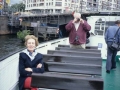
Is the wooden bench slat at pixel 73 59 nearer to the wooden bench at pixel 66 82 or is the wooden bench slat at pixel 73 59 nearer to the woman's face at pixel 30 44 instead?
the woman's face at pixel 30 44

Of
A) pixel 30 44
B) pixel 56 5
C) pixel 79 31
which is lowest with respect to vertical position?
pixel 30 44

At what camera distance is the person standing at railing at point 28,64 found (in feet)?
10.6

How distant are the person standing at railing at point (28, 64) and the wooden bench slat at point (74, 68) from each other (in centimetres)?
38

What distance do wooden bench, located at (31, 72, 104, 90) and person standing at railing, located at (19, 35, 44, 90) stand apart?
5.0 inches

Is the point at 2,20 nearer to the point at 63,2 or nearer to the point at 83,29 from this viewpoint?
the point at 83,29

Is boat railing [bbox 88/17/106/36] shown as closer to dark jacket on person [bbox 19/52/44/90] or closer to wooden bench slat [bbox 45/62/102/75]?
wooden bench slat [bbox 45/62/102/75]

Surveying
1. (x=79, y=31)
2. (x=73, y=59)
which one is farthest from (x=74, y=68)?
(x=79, y=31)

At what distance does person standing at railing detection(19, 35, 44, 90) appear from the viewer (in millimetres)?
3229

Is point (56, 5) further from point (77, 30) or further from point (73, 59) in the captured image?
point (73, 59)

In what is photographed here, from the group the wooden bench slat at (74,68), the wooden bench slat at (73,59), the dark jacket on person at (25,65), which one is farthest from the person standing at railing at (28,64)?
the wooden bench slat at (73,59)

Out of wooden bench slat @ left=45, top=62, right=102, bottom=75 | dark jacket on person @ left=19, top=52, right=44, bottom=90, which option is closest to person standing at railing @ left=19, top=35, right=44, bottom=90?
dark jacket on person @ left=19, top=52, right=44, bottom=90

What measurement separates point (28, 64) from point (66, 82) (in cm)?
64

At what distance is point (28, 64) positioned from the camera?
3297 millimetres

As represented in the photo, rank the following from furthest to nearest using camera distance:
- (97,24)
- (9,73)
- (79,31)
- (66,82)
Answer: (97,24), (79,31), (9,73), (66,82)
